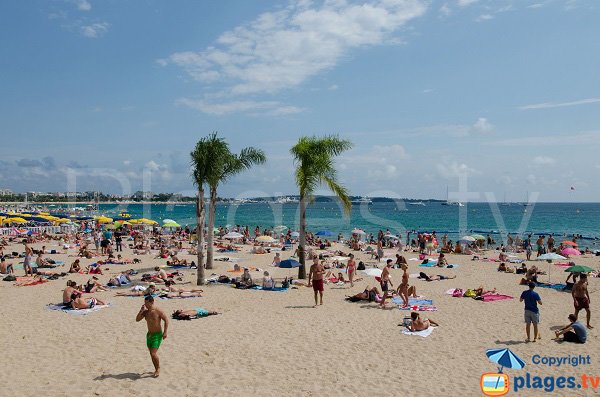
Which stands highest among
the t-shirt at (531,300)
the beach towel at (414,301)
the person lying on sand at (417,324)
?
the t-shirt at (531,300)

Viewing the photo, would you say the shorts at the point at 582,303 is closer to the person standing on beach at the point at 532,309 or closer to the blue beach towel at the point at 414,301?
the person standing on beach at the point at 532,309

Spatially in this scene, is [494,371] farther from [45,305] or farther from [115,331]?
[45,305]

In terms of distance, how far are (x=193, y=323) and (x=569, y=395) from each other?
7852 mm

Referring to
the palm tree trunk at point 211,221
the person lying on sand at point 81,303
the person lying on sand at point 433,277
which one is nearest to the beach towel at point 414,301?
the person lying on sand at point 433,277

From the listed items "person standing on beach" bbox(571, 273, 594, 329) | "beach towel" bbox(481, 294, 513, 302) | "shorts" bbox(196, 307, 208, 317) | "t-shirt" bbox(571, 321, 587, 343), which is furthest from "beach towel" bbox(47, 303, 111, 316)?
"person standing on beach" bbox(571, 273, 594, 329)

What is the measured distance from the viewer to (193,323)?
10641mm

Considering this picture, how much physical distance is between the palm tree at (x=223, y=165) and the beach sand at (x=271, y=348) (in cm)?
529

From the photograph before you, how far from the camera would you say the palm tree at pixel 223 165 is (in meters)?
16.9

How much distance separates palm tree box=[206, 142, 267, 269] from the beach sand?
5.29 m

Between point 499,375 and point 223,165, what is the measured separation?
13419 mm

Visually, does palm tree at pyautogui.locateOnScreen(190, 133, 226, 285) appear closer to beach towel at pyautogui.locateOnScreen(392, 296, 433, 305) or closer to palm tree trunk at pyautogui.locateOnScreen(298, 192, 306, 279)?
palm tree trunk at pyautogui.locateOnScreen(298, 192, 306, 279)

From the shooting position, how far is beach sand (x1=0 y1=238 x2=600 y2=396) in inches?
276

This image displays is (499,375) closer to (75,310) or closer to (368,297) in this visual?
(368,297)

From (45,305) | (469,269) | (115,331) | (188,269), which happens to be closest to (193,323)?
(115,331)
